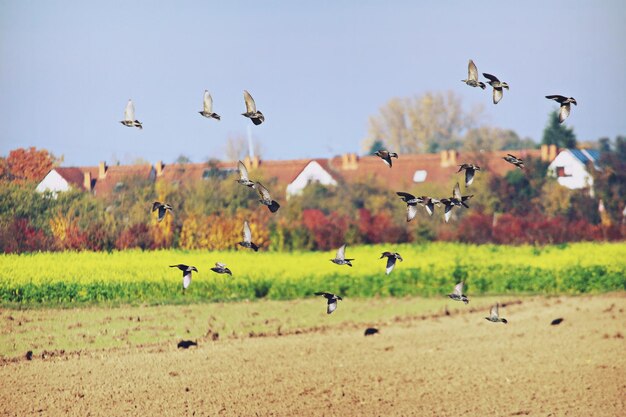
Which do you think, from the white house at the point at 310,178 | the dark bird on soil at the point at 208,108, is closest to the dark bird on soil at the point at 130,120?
the dark bird on soil at the point at 208,108

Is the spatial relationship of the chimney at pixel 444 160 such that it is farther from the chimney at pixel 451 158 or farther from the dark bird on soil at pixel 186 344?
the dark bird on soil at pixel 186 344

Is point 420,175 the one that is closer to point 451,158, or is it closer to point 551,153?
point 451,158

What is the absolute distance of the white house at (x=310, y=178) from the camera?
20281 mm

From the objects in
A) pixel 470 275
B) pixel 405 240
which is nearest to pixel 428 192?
pixel 405 240

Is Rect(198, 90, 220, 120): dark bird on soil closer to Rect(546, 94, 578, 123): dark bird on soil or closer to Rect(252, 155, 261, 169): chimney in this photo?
Rect(546, 94, 578, 123): dark bird on soil

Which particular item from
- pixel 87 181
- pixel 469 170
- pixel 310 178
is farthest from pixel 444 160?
pixel 469 170

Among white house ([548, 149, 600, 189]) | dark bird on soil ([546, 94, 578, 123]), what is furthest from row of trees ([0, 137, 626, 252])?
dark bird on soil ([546, 94, 578, 123])

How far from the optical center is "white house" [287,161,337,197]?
2028cm

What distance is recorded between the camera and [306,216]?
64.4ft

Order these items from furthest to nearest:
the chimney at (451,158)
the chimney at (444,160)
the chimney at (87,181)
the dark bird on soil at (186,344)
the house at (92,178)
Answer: the chimney at (451,158), the chimney at (444,160), the dark bird on soil at (186,344), the chimney at (87,181), the house at (92,178)

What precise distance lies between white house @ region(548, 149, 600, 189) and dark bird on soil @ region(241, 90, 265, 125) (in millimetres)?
16735

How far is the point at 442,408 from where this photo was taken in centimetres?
1193

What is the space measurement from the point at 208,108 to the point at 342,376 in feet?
14.9

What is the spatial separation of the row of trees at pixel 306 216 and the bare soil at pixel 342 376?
1189 millimetres
